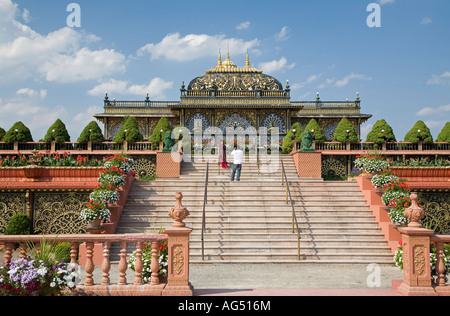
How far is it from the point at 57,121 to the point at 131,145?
5.52 meters

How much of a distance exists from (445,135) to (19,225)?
23.4 meters

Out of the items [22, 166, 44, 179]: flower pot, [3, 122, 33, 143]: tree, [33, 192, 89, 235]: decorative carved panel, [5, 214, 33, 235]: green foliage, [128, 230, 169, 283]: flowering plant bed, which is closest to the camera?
[128, 230, 169, 283]: flowering plant bed

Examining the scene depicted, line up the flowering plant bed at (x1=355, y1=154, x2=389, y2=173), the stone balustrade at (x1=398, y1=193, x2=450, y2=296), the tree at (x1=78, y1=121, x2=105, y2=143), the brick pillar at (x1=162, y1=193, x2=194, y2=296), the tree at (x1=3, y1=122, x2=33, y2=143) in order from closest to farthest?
the brick pillar at (x1=162, y1=193, x2=194, y2=296), the stone balustrade at (x1=398, y1=193, x2=450, y2=296), the flowering plant bed at (x1=355, y1=154, x2=389, y2=173), the tree at (x1=78, y1=121, x2=105, y2=143), the tree at (x1=3, y1=122, x2=33, y2=143)

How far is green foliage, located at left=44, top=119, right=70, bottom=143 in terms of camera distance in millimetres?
26734

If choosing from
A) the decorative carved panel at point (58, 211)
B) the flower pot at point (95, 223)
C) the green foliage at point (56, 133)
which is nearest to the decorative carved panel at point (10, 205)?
the decorative carved panel at point (58, 211)

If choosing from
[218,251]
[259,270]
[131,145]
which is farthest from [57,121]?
[259,270]

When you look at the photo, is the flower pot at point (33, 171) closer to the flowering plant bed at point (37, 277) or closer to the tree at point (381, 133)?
the flowering plant bed at point (37, 277)

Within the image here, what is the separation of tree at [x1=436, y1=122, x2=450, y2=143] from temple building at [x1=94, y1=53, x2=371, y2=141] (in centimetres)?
1161

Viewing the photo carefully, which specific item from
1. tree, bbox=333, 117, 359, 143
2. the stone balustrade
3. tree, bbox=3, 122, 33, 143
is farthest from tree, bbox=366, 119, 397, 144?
tree, bbox=3, 122, 33, 143

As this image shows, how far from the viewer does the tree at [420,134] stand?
2605 cm

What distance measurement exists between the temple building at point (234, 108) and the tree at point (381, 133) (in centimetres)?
1088

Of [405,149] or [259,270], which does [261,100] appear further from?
[259,270]

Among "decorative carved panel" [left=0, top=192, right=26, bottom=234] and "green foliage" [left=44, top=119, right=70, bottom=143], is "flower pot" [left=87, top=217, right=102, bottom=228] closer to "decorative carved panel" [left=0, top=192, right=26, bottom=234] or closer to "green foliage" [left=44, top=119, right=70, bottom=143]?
"decorative carved panel" [left=0, top=192, right=26, bottom=234]

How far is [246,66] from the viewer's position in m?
44.4
